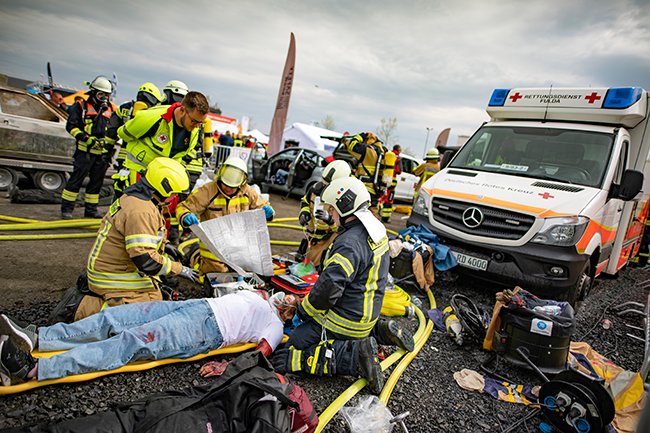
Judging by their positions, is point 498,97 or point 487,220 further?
point 498,97

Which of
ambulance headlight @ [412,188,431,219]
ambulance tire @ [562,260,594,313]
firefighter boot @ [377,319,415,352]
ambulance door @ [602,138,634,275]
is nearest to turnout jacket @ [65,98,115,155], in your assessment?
ambulance headlight @ [412,188,431,219]

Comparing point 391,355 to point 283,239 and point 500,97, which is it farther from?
point 500,97

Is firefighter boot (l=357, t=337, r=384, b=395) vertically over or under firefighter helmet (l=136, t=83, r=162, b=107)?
under

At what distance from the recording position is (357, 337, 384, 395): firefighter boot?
8.13 ft

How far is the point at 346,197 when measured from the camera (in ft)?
8.64

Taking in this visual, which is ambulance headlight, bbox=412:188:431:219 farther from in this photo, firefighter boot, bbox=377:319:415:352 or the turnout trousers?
the turnout trousers

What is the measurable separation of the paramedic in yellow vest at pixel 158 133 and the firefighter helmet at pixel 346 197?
211 cm

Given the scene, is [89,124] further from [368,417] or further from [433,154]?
[433,154]

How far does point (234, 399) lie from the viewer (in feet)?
Result: 5.89

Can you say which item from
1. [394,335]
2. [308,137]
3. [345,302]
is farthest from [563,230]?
[308,137]

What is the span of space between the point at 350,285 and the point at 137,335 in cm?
152

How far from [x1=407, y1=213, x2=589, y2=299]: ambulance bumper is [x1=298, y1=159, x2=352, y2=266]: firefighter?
1.72m

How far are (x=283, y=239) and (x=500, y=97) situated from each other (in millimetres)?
4204

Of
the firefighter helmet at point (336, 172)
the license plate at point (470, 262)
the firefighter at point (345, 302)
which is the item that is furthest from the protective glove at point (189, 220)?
the license plate at point (470, 262)
